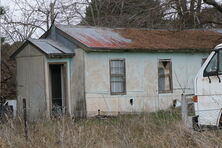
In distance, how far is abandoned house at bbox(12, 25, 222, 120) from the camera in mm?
18203

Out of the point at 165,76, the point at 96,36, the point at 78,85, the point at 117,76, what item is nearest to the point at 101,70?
the point at 117,76

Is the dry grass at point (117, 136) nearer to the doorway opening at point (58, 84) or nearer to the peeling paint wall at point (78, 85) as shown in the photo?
the peeling paint wall at point (78, 85)

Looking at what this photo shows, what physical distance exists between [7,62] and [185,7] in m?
9.19

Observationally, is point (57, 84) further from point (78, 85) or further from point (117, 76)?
point (117, 76)

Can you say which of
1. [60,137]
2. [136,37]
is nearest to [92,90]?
[136,37]

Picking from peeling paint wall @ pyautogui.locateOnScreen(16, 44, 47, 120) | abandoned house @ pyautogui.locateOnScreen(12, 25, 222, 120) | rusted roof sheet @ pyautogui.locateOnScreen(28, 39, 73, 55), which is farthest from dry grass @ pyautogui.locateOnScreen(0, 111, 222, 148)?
peeling paint wall @ pyautogui.locateOnScreen(16, 44, 47, 120)

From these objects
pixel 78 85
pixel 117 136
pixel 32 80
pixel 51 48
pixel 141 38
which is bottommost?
pixel 117 136

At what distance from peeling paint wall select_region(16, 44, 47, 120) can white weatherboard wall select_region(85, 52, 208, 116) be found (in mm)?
1787

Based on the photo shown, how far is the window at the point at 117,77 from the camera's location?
18.8 metres

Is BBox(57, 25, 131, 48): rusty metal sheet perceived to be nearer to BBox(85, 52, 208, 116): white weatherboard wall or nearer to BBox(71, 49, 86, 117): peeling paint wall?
BBox(85, 52, 208, 116): white weatherboard wall

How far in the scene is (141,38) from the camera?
2030cm

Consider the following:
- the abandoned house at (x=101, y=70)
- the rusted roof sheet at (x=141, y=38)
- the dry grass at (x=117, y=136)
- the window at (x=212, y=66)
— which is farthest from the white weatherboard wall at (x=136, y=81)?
the dry grass at (x=117, y=136)

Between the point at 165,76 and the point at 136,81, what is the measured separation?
146 centimetres

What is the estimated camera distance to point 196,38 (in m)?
21.9
